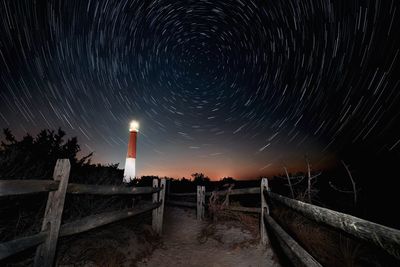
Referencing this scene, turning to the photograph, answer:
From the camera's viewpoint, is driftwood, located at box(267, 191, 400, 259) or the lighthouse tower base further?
the lighthouse tower base

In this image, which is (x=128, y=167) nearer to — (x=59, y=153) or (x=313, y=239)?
(x=59, y=153)

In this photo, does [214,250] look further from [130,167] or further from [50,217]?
[130,167]

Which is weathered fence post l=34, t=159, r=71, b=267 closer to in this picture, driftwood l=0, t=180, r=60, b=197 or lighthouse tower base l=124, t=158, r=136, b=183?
driftwood l=0, t=180, r=60, b=197

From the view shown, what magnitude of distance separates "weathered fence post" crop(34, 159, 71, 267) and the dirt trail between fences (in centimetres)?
228

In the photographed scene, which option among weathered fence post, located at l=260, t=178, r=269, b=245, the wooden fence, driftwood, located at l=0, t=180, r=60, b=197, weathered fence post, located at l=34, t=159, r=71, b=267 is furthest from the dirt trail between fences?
driftwood, located at l=0, t=180, r=60, b=197

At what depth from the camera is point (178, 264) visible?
503 cm

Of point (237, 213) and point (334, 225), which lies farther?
point (237, 213)

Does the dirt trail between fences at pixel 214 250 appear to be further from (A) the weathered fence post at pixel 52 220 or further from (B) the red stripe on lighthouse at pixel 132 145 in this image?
(B) the red stripe on lighthouse at pixel 132 145

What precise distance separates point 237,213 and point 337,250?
3471 mm

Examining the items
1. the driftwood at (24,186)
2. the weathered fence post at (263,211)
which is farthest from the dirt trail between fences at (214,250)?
the driftwood at (24,186)

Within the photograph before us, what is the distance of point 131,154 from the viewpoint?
32.3 m

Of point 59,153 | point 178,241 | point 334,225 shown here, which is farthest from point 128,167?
point 334,225

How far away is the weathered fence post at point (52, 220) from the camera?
9.19 feet

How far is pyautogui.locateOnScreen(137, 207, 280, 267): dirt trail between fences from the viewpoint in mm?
4789
